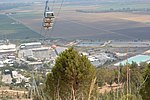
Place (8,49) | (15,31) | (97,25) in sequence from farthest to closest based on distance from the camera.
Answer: (97,25)
(15,31)
(8,49)

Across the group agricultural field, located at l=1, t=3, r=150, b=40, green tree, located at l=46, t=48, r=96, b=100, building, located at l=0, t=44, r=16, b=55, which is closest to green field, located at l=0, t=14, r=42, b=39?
agricultural field, located at l=1, t=3, r=150, b=40

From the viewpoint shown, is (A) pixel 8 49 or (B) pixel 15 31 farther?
(B) pixel 15 31

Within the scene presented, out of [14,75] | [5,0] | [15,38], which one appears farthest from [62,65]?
[5,0]

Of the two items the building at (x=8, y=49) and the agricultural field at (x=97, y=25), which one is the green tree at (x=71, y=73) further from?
the agricultural field at (x=97, y=25)

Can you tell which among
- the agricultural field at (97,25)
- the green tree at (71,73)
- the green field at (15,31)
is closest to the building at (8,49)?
the agricultural field at (97,25)

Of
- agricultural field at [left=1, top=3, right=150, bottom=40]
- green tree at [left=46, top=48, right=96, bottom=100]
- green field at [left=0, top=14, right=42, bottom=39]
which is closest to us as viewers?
green tree at [left=46, top=48, right=96, bottom=100]

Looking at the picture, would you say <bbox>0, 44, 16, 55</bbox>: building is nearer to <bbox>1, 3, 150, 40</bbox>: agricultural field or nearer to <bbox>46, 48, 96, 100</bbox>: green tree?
<bbox>1, 3, 150, 40</bbox>: agricultural field

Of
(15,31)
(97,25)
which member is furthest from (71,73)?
(97,25)

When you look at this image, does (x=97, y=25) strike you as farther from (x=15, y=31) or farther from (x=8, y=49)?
(x=8, y=49)
